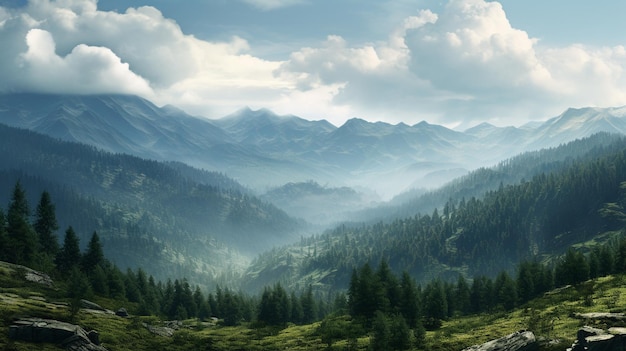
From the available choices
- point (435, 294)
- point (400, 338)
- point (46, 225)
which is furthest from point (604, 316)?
point (46, 225)

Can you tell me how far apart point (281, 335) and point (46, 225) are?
75756 millimetres

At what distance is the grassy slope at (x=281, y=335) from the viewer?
175 feet

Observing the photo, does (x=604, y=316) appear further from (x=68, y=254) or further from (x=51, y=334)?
(x=68, y=254)

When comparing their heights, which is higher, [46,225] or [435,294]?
[46,225]

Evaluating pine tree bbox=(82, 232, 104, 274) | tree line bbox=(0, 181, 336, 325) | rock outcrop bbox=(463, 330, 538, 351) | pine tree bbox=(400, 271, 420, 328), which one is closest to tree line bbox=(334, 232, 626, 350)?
pine tree bbox=(400, 271, 420, 328)

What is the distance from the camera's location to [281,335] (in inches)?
3497

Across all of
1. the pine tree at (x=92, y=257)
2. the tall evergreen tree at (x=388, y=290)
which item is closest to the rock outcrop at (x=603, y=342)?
the tall evergreen tree at (x=388, y=290)

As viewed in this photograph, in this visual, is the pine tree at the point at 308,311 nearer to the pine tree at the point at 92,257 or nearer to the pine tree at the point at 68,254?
the pine tree at the point at 92,257

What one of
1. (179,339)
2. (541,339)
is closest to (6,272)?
(179,339)

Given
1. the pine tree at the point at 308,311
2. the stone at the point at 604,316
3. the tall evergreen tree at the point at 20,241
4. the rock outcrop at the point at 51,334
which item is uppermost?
the tall evergreen tree at the point at 20,241

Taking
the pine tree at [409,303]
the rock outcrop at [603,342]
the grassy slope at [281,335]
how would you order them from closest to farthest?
the rock outcrop at [603,342]
the grassy slope at [281,335]
the pine tree at [409,303]

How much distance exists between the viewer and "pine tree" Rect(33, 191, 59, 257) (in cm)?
11594

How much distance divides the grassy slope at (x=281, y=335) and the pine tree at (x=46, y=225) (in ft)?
114

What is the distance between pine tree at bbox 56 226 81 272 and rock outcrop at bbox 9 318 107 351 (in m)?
72.1
